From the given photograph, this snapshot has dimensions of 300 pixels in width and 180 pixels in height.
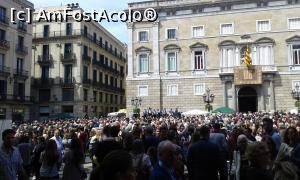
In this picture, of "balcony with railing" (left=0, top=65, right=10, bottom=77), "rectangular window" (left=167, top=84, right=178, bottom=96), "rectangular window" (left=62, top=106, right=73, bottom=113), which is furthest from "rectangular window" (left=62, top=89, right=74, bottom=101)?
"rectangular window" (left=167, top=84, right=178, bottom=96)

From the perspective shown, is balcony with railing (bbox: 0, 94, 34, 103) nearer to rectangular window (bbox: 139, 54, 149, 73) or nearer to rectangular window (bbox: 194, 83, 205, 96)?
rectangular window (bbox: 139, 54, 149, 73)

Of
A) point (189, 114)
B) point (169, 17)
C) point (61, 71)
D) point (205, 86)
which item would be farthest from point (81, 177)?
point (61, 71)

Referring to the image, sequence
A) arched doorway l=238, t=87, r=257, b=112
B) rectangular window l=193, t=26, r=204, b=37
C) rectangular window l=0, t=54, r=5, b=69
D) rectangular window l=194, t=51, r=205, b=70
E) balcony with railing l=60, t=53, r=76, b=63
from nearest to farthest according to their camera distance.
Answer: arched doorway l=238, t=87, r=257, b=112
rectangular window l=194, t=51, r=205, b=70
rectangular window l=193, t=26, r=204, b=37
rectangular window l=0, t=54, r=5, b=69
balcony with railing l=60, t=53, r=76, b=63

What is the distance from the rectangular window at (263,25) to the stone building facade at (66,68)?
75.9ft

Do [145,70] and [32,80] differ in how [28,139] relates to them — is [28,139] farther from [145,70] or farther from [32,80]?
[32,80]

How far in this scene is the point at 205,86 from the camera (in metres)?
37.1

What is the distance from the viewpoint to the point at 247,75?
35344mm

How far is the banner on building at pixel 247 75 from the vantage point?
34984 millimetres

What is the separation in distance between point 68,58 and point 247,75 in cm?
2405

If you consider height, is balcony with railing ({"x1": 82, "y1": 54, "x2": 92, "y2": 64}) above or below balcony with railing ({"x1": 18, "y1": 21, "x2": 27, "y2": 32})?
below

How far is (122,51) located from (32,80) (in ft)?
72.3

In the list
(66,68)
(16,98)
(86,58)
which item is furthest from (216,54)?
(16,98)

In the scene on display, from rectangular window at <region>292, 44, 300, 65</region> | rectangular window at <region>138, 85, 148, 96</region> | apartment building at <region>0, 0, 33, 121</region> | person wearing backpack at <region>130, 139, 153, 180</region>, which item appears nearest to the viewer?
person wearing backpack at <region>130, 139, 153, 180</region>

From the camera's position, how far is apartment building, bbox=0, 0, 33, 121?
38.8 m
